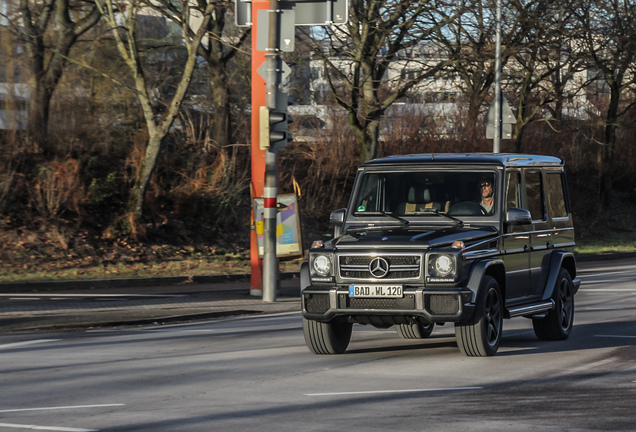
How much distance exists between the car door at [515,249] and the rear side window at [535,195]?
25 centimetres

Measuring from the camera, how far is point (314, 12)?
1766 cm

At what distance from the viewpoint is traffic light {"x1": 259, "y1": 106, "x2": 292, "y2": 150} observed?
16.1 metres

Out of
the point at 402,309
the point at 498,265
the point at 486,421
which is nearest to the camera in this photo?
the point at 486,421

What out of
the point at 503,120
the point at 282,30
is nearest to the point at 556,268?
the point at 282,30

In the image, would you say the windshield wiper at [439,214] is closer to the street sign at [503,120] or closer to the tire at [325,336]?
the tire at [325,336]

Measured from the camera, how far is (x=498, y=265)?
1000 centimetres

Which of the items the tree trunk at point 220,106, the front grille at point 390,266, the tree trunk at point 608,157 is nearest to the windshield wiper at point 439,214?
the front grille at point 390,266

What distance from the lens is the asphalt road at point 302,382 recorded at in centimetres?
682

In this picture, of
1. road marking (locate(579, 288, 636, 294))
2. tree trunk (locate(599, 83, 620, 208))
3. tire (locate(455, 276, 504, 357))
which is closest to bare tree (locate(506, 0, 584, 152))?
tree trunk (locate(599, 83, 620, 208))

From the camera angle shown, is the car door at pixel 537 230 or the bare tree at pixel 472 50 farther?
the bare tree at pixel 472 50

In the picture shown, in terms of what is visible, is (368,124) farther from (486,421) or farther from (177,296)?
(486,421)

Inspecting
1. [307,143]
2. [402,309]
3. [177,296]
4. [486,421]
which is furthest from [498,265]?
[307,143]

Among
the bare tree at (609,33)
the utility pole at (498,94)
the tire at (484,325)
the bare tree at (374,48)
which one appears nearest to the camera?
the tire at (484,325)

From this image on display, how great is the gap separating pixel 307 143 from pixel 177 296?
1462 centimetres
